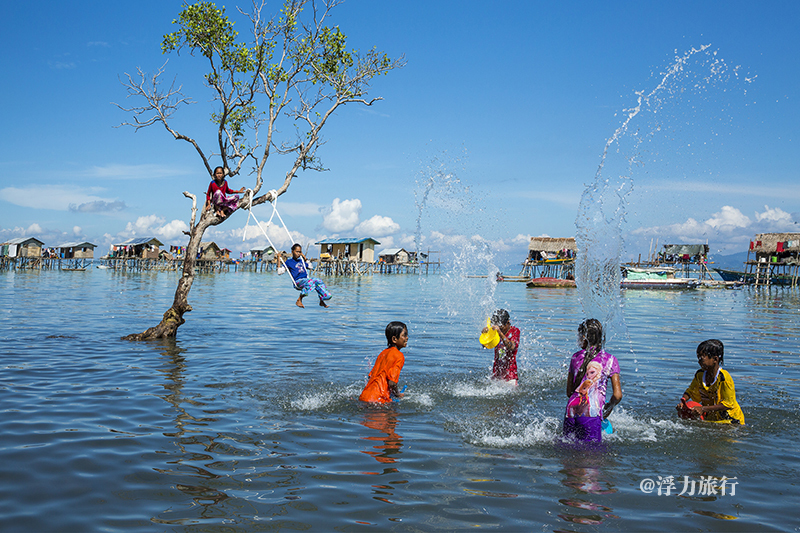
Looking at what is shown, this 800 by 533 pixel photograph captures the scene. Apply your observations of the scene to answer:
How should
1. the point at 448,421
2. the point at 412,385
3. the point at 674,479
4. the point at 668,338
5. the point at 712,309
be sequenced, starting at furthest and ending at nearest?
the point at 712,309, the point at 668,338, the point at 412,385, the point at 448,421, the point at 674,479

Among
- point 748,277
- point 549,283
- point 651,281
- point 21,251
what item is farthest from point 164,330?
point 21,251

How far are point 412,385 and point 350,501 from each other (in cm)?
513

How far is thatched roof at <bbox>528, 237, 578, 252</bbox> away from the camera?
6769 centimetres

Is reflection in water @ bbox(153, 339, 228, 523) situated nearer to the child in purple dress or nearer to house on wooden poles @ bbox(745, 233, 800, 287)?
the child in purple dress

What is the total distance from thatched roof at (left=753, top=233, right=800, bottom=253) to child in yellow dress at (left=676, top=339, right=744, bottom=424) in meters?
59.6

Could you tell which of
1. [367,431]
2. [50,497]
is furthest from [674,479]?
[50,497]

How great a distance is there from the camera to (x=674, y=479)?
5477 mm

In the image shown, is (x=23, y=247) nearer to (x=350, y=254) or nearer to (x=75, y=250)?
(x=75, y=250)

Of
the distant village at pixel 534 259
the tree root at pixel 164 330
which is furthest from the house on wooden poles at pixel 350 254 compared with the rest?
the tree root at pixel 164 330

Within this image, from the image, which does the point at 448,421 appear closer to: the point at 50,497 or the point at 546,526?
the point at 546,526

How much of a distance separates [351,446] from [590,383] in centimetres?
281

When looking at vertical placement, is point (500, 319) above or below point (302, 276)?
below

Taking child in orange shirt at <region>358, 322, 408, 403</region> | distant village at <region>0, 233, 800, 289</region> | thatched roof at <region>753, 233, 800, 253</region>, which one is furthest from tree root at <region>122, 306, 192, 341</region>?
thatched roof at <region>753, 233, 800, 253</region>

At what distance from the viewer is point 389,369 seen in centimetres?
780
